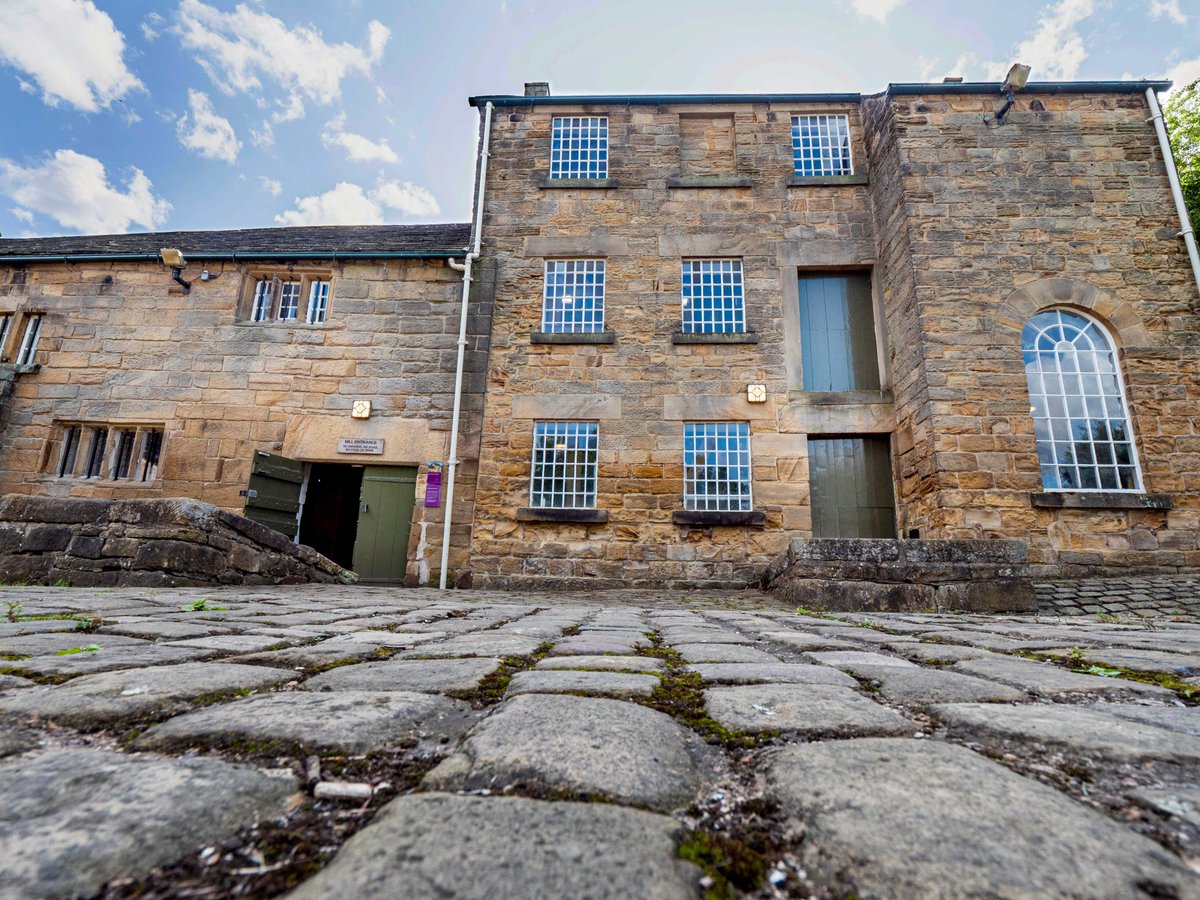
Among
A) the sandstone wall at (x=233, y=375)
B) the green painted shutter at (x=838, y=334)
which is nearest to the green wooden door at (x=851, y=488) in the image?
the green painted shutter at (x=838, y=334)

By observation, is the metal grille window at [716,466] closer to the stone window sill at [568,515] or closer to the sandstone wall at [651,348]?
the sandstone wall at [651,348]

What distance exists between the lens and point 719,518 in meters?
8.54

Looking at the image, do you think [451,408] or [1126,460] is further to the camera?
[451,408]

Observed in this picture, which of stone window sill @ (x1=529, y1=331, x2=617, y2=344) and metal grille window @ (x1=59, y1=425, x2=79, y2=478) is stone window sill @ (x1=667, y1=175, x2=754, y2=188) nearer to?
stone window sill @ (x1=529, y1=331, x2=617, y2=344)

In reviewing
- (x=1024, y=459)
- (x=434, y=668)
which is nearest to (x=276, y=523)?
(x=434, y=668)

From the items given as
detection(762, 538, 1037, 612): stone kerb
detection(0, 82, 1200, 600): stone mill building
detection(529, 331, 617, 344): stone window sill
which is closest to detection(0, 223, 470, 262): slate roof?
detection(0, 82, 1200, 600): stone mill building

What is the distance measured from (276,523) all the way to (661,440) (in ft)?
20.8

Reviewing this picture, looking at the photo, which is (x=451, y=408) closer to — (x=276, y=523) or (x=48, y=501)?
(x=276, y=523)

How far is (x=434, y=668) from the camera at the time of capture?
1614 mm

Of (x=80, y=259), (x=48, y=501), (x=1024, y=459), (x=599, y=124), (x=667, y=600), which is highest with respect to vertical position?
(x=599, y=124)

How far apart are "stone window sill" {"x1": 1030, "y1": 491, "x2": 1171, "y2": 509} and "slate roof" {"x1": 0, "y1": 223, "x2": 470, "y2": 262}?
31.8 ft

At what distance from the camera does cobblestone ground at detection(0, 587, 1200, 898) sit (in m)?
0.55

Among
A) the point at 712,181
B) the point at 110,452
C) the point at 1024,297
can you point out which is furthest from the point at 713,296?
the point at 110,452

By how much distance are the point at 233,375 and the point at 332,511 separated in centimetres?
340
